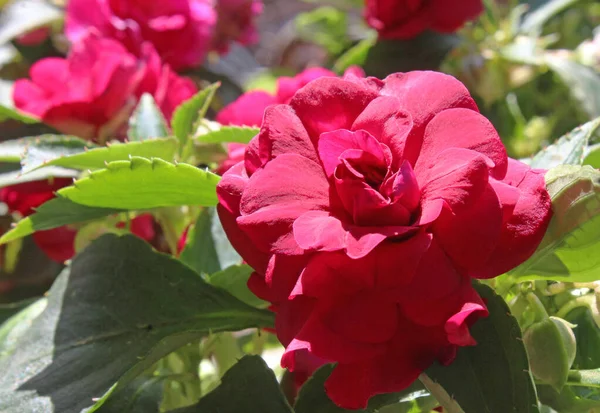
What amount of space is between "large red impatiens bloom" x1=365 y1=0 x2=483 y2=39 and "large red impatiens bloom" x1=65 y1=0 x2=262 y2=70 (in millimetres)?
206

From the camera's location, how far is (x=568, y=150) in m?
0.43

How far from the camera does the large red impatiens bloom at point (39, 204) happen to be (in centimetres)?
60

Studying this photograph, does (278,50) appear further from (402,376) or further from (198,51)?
(402,376)

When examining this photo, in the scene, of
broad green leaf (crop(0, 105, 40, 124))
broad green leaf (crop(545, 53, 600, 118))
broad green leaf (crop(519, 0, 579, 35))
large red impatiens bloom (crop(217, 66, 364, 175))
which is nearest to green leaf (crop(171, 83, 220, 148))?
large red impatiens bloom (crop(217, 66, 364, 175))

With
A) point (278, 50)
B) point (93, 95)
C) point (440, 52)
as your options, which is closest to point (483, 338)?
point (93, 95)

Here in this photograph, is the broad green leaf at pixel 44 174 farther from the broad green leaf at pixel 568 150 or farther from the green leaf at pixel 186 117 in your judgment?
→ the broad green leaf at pixel 568 150

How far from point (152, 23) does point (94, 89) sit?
18 centimetres

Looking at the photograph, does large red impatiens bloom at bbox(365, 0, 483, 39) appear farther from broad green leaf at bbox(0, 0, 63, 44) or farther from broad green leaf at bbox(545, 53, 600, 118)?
broad green leaf at bbox(0, 0, 63, 44)

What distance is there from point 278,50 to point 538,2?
681 mm

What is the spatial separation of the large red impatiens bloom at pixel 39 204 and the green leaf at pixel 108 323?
143 millimetres

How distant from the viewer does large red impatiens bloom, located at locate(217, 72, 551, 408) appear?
299 mm

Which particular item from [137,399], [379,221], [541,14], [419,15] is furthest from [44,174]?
[541,14]

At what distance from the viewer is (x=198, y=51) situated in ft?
2.84

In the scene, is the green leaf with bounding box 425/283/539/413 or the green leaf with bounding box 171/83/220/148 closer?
the green leaf with bounding box 425/283/539/413
